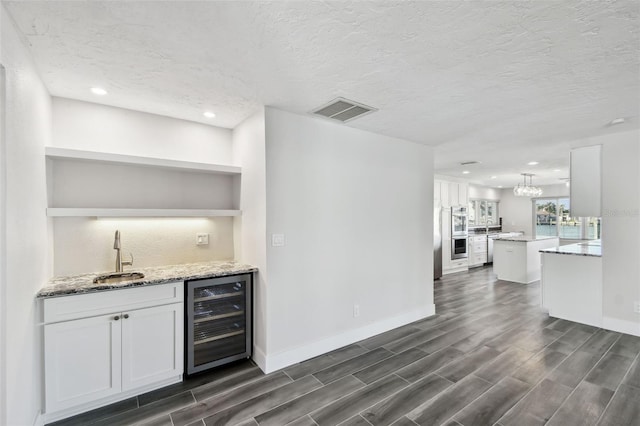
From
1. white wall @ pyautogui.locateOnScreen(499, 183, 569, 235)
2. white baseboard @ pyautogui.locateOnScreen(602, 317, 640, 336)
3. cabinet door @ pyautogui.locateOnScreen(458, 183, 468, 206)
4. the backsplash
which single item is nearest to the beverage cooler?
the backsplash

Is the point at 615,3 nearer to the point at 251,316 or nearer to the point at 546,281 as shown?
the point at 251,316

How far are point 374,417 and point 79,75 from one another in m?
3.31

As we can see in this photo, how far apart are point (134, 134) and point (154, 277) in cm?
144

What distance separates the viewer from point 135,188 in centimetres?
286

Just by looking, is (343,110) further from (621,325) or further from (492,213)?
(492,213)

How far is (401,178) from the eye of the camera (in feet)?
12.5

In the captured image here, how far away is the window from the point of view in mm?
8055

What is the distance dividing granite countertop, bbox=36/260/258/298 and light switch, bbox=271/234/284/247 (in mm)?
343

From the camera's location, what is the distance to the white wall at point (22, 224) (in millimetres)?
1518

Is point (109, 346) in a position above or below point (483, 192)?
below

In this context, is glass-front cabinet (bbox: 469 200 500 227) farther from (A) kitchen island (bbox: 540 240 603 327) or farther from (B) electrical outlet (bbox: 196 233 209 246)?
(B) electrical outlet (bbox: 196 233 209 246)

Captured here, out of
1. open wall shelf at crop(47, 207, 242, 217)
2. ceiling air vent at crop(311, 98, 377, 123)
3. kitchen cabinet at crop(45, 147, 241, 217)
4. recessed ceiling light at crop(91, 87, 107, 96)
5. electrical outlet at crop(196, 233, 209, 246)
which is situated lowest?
electrical outlet at crop(196, 233, 209, 246)

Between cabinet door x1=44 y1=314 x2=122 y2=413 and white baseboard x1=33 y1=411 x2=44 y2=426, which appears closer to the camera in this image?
white baseboard x1=33 y1=411 x2=44 y2=426

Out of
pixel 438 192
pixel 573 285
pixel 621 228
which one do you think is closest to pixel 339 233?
pixel 573 285
